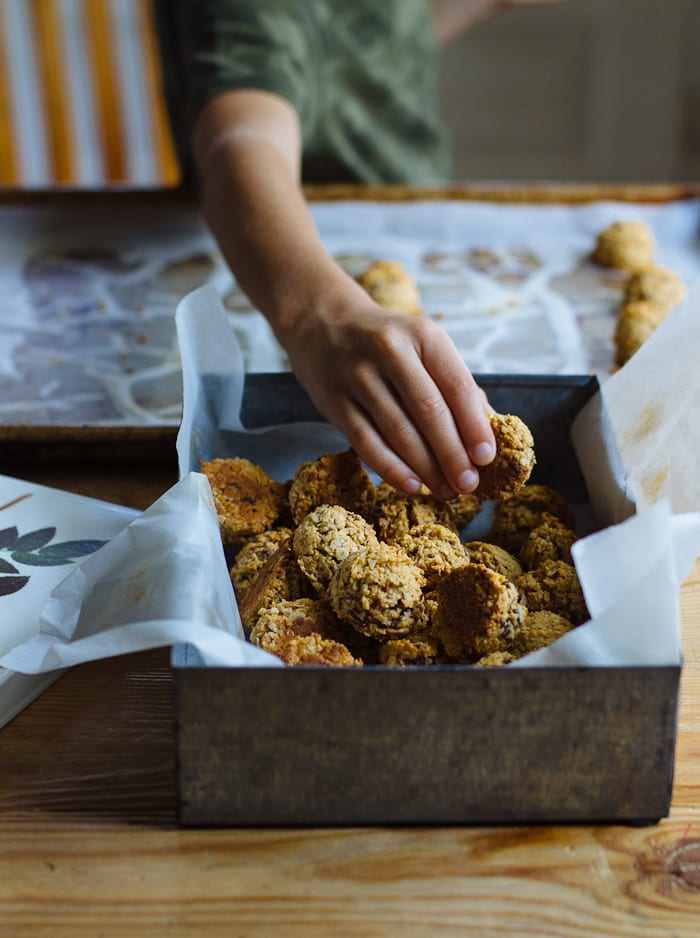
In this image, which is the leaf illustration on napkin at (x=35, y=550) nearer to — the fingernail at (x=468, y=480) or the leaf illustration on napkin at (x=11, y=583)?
the leaf illustration on napkin at (x=11, y=583)

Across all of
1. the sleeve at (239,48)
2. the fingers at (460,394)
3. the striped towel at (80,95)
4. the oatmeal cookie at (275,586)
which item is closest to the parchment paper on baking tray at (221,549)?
the oatmeal cookie at (275,586)

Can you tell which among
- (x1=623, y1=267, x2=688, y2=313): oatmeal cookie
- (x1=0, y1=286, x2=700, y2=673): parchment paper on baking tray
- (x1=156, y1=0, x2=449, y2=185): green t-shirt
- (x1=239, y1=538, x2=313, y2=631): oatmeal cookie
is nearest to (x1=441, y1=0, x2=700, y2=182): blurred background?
(x1=156, y1=0, x2=449, y2=185): green t-shirt

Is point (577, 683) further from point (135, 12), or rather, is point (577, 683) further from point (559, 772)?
point (135, 12)

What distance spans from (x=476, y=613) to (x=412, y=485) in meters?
0.17

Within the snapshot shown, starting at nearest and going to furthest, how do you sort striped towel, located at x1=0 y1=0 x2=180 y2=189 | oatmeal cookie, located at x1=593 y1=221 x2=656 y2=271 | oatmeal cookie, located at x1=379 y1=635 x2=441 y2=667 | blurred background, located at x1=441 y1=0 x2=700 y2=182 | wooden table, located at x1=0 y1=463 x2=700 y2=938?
1. wooden table, located at x1=0 y1=463 x2=700 y2=938
2. oatmeal cookie, located at x1=379 y1=635 x2=441 y2=667
3. oatmeal cookie, located at x1=593 y1=221 x2=656 y2=271
4. striped towel, located at x1=0 y1=0 x2=180 y2=189
5. blurred background, located at x1=441 y1=0 x2=700 y2=182

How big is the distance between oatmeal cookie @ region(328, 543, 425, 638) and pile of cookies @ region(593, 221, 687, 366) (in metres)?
0.63

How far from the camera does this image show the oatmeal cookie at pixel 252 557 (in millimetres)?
790

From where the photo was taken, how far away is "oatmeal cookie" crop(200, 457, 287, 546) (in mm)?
823

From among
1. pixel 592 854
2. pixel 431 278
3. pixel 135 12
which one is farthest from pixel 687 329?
pixel 135 12

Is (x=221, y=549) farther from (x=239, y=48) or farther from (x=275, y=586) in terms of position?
(x=239, y=48)

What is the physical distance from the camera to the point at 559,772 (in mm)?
612

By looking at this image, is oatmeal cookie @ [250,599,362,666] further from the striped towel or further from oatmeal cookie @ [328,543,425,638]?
the striped towel

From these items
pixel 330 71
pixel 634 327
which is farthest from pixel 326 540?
pixel 330 71

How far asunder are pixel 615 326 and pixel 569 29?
2467 millimetres
